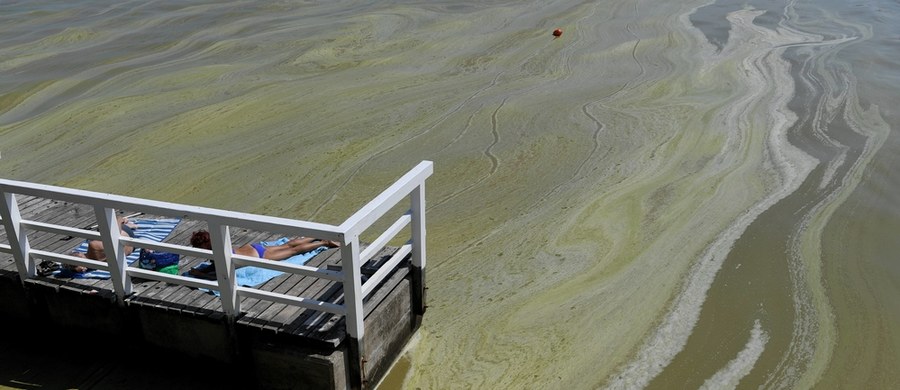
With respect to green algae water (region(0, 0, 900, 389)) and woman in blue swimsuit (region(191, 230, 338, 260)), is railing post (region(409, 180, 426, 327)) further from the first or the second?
woman in blue swimsuit (region(191, 230, 338, 260))

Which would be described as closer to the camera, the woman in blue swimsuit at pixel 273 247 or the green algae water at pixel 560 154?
the woman in blue swimsuit at pixel 273 247

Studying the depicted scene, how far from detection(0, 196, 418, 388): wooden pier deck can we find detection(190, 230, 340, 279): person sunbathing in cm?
11

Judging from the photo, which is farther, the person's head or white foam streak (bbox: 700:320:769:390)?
the person's head

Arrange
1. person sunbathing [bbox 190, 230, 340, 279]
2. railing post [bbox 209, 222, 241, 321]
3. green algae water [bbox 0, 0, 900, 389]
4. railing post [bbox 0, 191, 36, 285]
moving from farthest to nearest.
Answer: green algae water [bbox 0, 0, 900, 389] → person sunbathing [bbox 190, 230, 340, 279] → railing post [bbox 0, 191, 36, 285] → railing post [bbox 209, 222, 241, 321]

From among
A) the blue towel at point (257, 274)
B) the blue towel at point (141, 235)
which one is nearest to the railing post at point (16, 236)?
the blue towel at point (141, 235)

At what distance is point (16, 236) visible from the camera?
409 centimetres

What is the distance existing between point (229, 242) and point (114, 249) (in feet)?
2.39

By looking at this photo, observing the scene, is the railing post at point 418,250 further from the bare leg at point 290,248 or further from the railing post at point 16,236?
the railing post at point 16,236

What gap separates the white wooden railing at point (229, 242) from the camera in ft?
11.4

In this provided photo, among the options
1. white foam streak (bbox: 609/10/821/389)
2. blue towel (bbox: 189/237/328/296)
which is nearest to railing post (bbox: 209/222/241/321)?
blue towel (bbox: 189/237/328/296)

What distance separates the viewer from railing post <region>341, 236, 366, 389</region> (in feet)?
11.3

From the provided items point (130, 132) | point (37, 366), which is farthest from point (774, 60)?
point (37, 366)

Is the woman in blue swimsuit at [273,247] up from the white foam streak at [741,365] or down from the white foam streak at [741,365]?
up

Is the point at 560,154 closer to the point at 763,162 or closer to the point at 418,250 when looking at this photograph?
the point at 763,162
